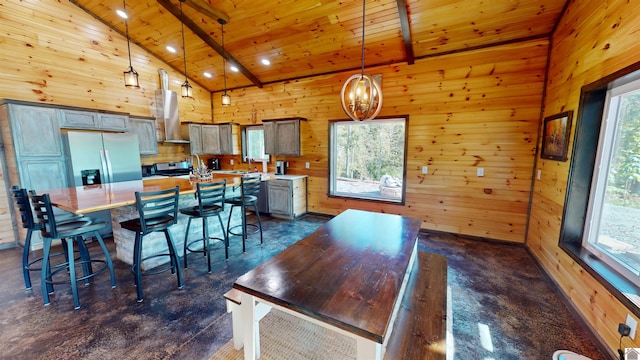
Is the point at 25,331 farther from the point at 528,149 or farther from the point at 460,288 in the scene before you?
the point at 528,149

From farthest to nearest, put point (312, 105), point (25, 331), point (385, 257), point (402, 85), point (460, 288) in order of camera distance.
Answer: point (312, 105), point (402, 85), point (460, 288), point (25, 331), point (385, 257)

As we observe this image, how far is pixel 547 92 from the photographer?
3.15 metres

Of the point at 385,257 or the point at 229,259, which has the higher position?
the point at 385,257

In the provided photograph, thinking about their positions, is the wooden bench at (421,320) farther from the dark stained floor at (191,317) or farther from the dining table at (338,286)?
the dark stained floor at (191,317)

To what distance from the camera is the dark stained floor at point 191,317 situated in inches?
68.9

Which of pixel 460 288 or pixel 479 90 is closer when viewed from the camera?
pixel 460 288

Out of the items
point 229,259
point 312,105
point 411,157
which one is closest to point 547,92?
point 411,157

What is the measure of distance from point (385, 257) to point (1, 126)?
5418 mm

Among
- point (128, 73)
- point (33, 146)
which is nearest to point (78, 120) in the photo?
point (33, 146)

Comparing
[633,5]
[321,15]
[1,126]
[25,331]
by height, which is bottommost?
[25,331]

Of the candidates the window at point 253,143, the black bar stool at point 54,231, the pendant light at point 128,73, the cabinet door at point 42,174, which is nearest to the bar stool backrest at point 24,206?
the black bar stool at point 54,231

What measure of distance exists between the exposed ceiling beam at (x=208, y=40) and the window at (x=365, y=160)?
2.06 metres

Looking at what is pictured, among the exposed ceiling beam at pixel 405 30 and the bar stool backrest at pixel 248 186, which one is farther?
the bar stool backrest at pixel 248 186

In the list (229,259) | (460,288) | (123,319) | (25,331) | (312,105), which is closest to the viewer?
(25,331)
